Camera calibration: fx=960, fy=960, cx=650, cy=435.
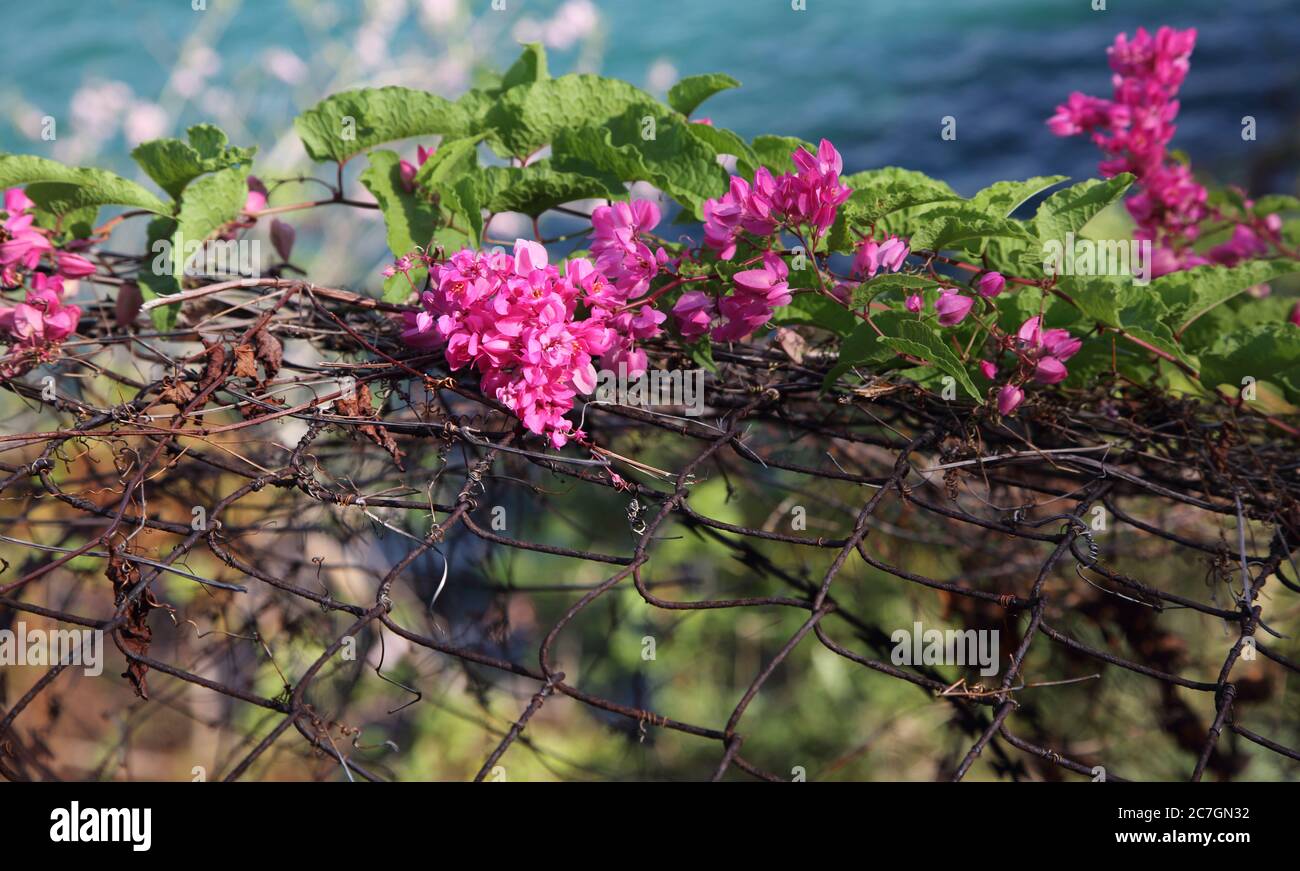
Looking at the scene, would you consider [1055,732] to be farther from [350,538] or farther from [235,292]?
[235,292]

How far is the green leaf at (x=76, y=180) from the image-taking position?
2.81 feet

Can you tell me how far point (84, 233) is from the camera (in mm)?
969

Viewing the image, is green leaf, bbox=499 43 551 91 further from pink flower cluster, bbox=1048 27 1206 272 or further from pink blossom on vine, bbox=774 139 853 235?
pink flower cluster, bbox=1048 27 1206 272

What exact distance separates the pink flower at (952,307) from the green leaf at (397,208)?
1.50 feet

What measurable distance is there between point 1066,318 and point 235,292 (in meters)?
0.81

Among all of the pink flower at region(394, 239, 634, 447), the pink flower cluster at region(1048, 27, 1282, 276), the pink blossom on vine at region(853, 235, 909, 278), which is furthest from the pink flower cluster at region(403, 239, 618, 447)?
the pink flower cluster at region(1048, 27, 1282, 276)

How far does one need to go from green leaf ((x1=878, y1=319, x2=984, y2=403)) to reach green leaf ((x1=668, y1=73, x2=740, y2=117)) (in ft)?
1.03

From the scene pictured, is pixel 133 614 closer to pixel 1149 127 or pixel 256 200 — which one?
pixel 256 200

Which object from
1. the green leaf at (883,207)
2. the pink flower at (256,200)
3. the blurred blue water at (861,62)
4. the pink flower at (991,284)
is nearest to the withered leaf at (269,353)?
the pink flower at (256,200)

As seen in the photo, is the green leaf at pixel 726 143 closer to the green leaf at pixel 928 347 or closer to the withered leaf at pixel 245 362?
the green leaf at pixel 928 347

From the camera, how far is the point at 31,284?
0.93m

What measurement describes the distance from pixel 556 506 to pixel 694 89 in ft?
1.46

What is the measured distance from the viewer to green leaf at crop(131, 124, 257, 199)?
33.9 inches
